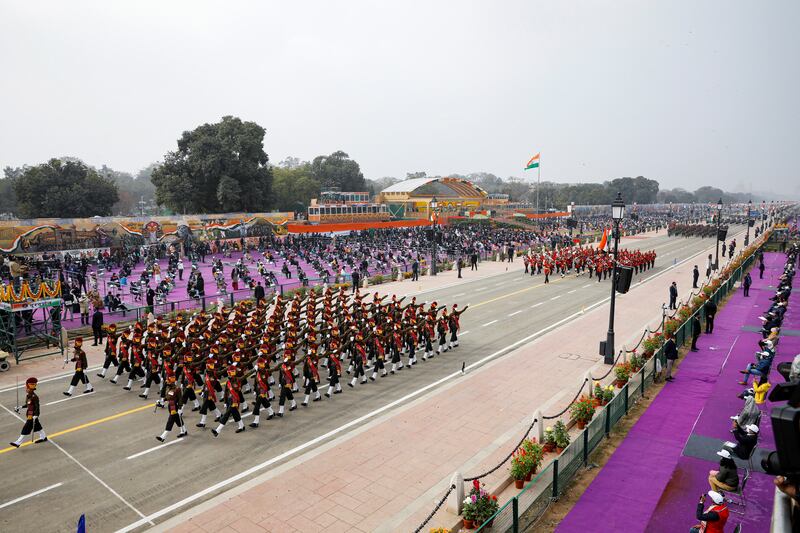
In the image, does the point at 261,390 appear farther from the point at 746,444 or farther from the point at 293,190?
the point at 293,190

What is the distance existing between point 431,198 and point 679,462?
79.9 meters

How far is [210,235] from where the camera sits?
53125mm

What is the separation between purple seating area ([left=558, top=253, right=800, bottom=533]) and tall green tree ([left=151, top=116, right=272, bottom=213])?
5780 centimetres

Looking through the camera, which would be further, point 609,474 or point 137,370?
point 137,370

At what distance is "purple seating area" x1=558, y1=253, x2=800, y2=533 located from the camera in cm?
877

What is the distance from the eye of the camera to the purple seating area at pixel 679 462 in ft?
28.8

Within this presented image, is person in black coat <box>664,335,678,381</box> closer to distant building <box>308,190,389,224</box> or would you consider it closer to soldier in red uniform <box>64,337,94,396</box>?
soldier in red uniform <box>64,337,94,396</box>

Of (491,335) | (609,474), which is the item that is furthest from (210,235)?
(609,474)

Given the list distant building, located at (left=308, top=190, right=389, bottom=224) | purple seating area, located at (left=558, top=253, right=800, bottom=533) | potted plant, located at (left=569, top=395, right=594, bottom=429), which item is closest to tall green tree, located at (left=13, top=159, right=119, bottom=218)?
distant building, located at (left=308, top=190, right=389, bottom=224)

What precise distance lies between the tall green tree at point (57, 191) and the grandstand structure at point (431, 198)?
4307 centimetres

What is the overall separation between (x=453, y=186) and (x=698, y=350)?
85.6 metres

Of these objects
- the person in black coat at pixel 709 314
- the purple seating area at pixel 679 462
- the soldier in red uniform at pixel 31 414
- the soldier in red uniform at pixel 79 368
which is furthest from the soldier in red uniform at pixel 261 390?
the person in black coat at pixel 709 314

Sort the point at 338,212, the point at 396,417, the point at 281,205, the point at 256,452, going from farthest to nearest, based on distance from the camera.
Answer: the point at 281,205 < the point at 338,212 < the point at 396,417 < the point at 256,452

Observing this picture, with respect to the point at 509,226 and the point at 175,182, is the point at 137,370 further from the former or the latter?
the point at 509,226
